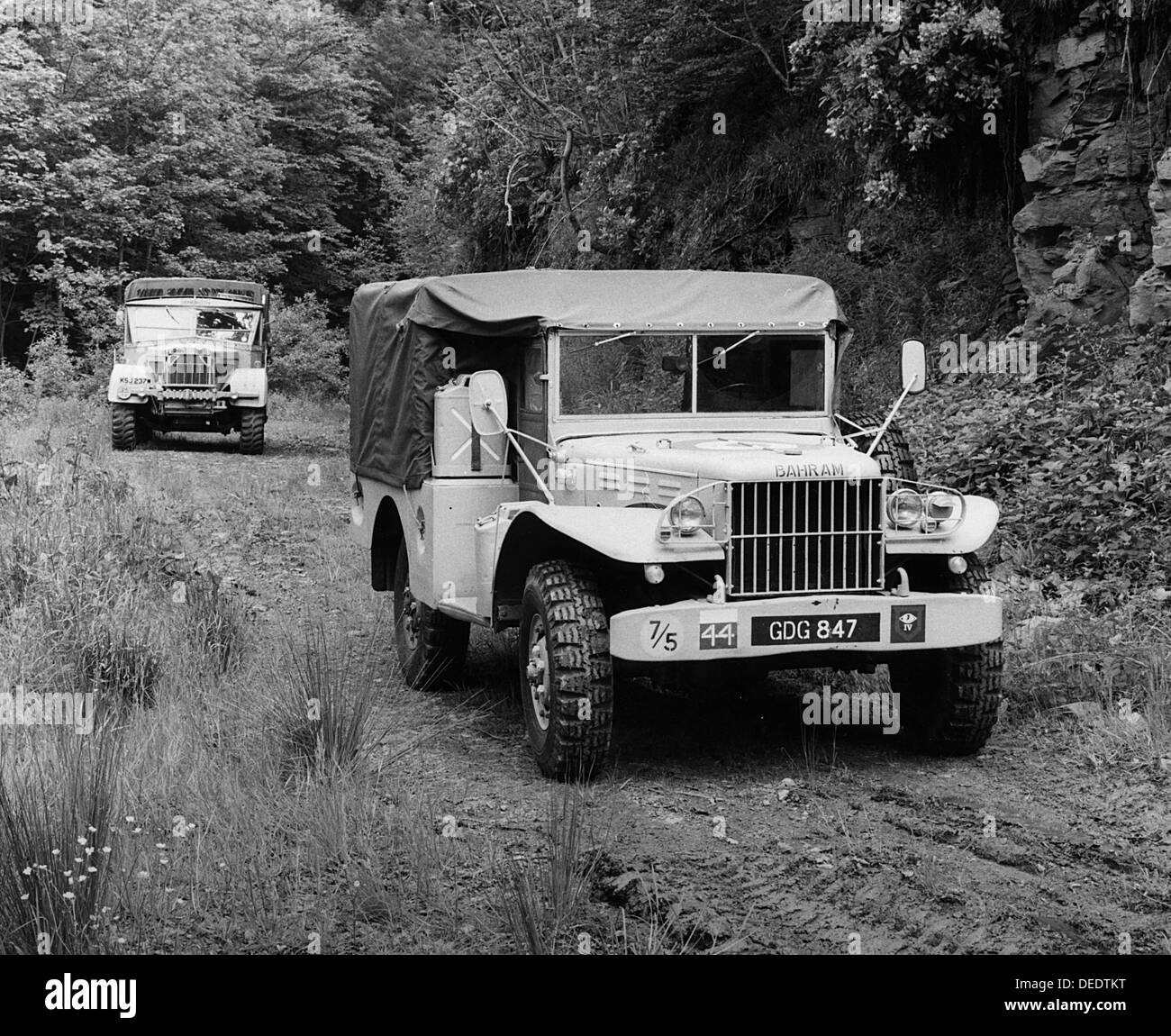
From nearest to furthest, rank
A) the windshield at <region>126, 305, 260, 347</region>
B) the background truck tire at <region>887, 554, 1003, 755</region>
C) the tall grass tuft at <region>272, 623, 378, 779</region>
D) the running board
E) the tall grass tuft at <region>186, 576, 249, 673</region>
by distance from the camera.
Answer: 1. the tall grass tuft at <region>272, 623, 378, 779</region>
2. the background truck tire at <region>887, 554, 1003, 755</region>
3. the running board
4. the tall grass tuft at <region>186, 576, 249, 673</region>
5. the windshield at <region>126, 305, 260, 347</region>

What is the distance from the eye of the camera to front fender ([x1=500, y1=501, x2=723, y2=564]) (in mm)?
5727

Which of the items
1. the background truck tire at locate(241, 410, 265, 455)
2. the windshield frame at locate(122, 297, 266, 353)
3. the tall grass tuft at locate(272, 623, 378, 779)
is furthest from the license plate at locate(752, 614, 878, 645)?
the windshield frame at locate(122, 297, 266, 353)

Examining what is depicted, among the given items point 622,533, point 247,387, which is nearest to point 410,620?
point 622,533

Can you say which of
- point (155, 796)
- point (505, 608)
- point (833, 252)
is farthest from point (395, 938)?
point (833, 252)

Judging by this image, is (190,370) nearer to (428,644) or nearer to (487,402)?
(428,644)

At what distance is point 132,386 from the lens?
67.0 ft

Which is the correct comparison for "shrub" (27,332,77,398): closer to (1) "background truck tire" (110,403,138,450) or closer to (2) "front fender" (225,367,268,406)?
(1) "background truck tire" (110,403,138,450)

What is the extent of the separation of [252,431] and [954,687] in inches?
623

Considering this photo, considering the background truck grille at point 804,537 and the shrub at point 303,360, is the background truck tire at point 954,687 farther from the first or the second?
the shrub at point 303,360

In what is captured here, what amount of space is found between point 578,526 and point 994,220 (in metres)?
9.83

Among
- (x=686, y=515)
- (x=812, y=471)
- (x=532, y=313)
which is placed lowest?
(x=686, y=515)

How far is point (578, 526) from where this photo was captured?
5867 millimetres

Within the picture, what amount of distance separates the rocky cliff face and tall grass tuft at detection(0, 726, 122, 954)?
30.2 feet

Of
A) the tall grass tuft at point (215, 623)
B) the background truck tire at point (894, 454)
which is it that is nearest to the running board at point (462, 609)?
the tall grass tuft at point (215, 623)
